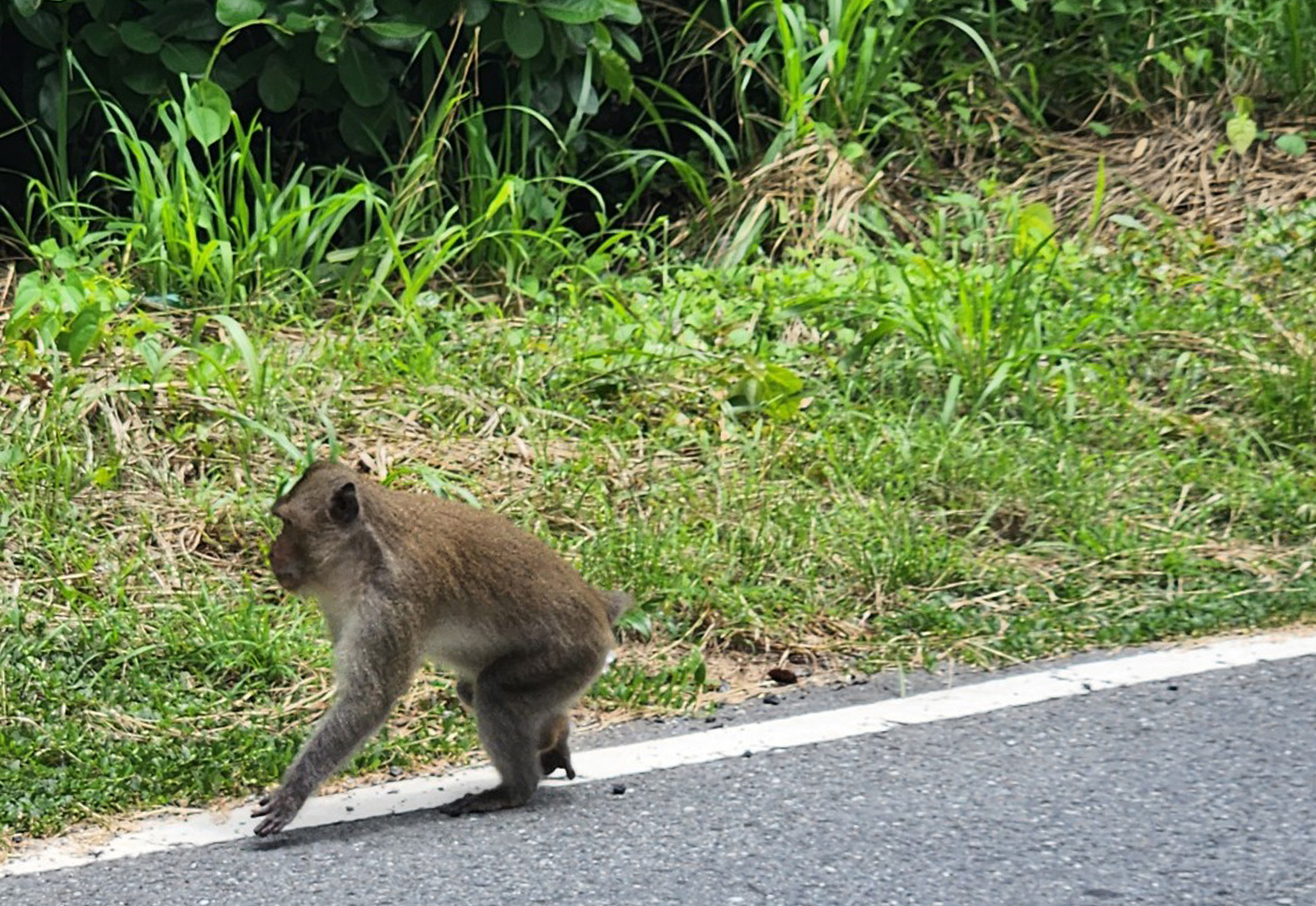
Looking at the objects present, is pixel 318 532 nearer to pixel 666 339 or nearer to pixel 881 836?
pixel 881 836

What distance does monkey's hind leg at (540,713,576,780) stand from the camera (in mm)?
4527

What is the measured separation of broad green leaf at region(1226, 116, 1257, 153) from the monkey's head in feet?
18.8

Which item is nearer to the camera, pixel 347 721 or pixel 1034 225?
pixel 347 721

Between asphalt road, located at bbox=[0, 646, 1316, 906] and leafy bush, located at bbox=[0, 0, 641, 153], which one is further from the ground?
leafy bush, located at bbox=[0, 0, 641, 153]

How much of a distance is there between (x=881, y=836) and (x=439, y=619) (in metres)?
1.10

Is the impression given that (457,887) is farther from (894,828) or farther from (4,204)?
(4,204)

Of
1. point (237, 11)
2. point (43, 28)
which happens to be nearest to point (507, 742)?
point (237, 11)

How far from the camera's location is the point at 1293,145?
9.01 meters

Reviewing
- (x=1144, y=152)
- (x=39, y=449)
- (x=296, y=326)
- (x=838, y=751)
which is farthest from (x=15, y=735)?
(x=1144, y=152)

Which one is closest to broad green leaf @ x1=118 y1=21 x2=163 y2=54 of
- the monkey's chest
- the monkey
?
the monkey

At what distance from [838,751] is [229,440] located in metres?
2.47

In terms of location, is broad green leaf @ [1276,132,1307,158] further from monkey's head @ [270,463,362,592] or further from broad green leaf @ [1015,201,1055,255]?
monkey's head @ [270,463,362,592]

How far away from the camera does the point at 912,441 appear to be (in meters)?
6.59

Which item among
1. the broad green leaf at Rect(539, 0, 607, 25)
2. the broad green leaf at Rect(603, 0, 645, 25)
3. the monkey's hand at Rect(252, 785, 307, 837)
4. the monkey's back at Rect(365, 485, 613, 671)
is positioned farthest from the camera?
the broad green leaf at Rect(603, 0, 645, 25)
